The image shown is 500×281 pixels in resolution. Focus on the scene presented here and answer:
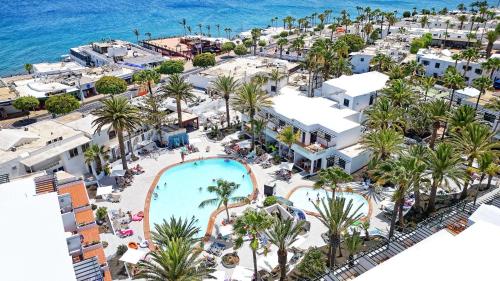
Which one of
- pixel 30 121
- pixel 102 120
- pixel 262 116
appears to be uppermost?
pixel 102 120

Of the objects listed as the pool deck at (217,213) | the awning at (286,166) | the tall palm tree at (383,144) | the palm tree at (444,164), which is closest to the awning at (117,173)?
the pool deck at (217,213)

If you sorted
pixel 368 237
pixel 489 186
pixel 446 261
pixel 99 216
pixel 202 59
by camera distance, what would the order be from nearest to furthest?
1. pixel 446 261
2. pixel 368 237
3. pixel 99 216
4. pixel 489 186
5. pixel 202 59

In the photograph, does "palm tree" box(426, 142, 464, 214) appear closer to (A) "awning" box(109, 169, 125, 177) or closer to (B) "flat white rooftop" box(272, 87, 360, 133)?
(B) "flat white rooftop" box(272, 87, 360, 133)

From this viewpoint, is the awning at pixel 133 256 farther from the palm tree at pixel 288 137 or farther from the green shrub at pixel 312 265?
the palm tree at pixel 288 137

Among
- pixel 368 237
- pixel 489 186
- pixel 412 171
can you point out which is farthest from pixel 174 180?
pixel 489 186

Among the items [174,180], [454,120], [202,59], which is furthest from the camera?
[202,59]

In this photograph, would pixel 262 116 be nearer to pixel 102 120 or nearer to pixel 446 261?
pixel 102 120

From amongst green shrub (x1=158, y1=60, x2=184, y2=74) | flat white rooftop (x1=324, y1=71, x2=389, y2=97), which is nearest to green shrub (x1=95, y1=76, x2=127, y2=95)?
green shrub (x1=158, y1=60, x2=184, y2=74)

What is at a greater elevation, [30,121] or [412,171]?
[412,171]
